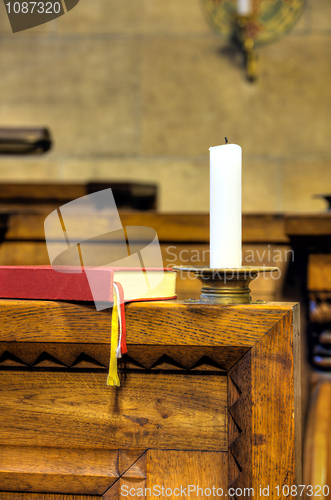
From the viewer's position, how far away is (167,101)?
2.14 m

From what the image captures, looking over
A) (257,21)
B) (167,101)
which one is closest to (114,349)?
(167,101)

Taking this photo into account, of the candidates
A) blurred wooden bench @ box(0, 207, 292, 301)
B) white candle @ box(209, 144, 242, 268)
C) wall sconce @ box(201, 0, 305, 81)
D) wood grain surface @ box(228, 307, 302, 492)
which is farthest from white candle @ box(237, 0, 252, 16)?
wood grain surface @ box(228, 307, 302, 492)

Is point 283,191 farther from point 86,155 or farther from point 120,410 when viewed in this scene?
point 120,410

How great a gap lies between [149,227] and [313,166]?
49.0 inches

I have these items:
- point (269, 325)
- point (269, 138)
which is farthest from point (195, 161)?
point (269, 325)

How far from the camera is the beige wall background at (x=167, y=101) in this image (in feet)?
6.84

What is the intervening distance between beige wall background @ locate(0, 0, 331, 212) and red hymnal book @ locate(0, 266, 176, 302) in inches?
66.7

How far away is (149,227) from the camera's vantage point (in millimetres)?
1145

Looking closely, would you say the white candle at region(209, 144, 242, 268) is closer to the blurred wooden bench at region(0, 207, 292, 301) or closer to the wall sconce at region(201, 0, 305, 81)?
the blurred wooden bench at region(0, 207, 292, 301)

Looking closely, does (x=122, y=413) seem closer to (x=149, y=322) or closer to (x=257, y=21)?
(x=149, y=322)

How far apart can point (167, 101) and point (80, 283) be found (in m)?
1.86

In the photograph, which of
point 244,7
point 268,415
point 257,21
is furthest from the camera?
point 257,21

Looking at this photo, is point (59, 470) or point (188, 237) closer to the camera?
point (59, 470)

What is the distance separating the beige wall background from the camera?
2084mm
